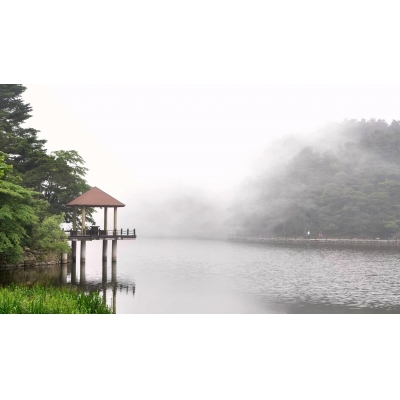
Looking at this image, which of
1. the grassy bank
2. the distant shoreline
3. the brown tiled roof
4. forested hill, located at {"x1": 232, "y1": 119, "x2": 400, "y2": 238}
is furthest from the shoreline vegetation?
forested hill, located at {"x1": 232, "y1": 119, "x2": 400, "y2": 238}

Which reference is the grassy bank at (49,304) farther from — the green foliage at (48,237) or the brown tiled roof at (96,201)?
the brown tiled roof at (96,201)

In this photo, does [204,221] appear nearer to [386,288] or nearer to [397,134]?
[397,134]

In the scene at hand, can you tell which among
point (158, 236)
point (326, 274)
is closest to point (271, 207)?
point (158, 236)

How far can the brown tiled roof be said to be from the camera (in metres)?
32.8

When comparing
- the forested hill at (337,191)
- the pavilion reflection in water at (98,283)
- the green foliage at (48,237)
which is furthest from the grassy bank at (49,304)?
the forested hill at (337,191)

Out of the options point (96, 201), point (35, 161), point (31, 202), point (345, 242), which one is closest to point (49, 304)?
point (31, 202)

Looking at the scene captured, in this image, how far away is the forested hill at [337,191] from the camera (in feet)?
227

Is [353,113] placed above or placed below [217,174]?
above

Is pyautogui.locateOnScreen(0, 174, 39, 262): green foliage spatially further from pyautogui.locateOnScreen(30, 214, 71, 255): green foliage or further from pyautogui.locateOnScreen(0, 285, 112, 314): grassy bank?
pyautogui.locateOnScreen(0, 285, 112, 314): grassy bank

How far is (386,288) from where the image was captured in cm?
2500

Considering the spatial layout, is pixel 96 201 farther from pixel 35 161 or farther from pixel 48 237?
pixel 35 161

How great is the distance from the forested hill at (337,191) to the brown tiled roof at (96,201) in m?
45.8
